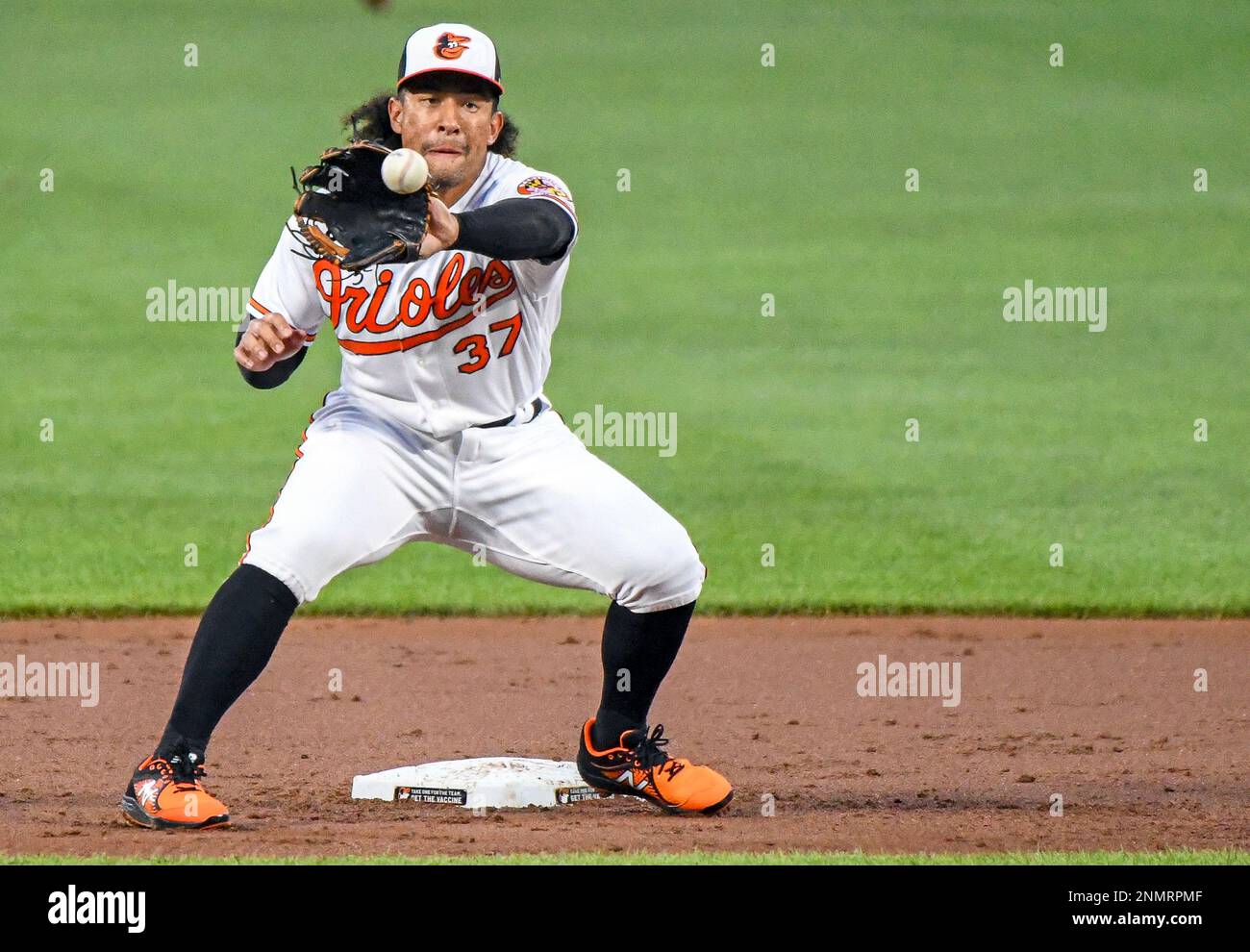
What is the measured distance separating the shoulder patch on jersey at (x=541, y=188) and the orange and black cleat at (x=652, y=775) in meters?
1.49

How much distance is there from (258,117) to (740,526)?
1545 centimetres

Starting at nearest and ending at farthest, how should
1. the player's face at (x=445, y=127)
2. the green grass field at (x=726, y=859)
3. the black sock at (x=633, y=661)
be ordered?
the green grass field at (x=726, y=859) → the player's face at (x=445, y=127) → the black sock at (x=633, y=661)

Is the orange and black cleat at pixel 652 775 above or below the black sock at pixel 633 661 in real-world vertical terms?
below

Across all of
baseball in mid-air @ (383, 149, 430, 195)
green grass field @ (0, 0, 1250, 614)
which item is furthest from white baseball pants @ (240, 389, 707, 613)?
green grass field @ (0, 0, 1250, 614)

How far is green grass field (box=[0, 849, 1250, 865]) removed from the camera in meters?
4.44

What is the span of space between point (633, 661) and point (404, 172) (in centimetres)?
164

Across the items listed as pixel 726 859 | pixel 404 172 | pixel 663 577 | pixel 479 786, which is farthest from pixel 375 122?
pixel 726 859

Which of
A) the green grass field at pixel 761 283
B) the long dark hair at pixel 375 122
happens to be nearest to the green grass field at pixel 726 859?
the long dark hair at pixel 375 122

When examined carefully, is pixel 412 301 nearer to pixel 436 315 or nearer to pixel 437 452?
pixel 436 315

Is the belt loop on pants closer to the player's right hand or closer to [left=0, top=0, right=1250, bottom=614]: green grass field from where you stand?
the player's right hand

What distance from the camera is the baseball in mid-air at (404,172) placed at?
431cm

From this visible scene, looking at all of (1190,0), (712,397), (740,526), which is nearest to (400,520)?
(740,526)

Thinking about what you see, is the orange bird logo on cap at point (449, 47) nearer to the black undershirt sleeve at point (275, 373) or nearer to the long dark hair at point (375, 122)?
the long dark hair at point (375, 122)

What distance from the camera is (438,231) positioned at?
448 centimetres
